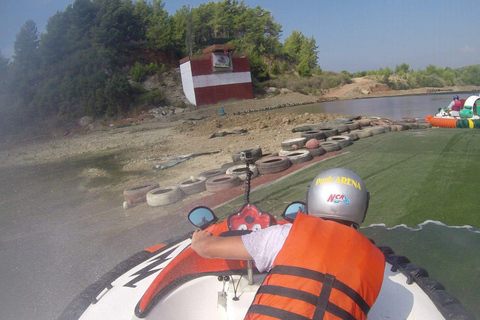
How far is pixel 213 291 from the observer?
2428mm

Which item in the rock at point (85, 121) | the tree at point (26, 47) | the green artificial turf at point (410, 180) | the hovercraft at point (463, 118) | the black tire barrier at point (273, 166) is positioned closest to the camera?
the green artificial turf at point (410, 180)

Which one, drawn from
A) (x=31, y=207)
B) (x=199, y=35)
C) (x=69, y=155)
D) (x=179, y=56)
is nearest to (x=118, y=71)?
(x=179, y=56)

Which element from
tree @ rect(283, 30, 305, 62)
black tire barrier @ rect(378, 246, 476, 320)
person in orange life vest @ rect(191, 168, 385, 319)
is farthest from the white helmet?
tree @ rect(283, 30, 305, 62)

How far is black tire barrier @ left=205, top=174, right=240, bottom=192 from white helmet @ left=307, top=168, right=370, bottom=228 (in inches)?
257

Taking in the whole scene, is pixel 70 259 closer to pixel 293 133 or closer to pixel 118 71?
pixel 293 133

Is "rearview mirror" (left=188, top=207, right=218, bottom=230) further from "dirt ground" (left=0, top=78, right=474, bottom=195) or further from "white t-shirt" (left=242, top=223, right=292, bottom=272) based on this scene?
"dirt ground" (left=0, top=78, right=474, bottom=195)

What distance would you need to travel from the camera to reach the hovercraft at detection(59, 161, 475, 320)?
209 cm

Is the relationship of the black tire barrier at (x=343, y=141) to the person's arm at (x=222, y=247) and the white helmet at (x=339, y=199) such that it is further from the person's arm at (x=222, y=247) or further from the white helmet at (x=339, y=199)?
the person's arm at (x=222, y=247)

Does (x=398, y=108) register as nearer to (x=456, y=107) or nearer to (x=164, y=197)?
(x=456, y=107)

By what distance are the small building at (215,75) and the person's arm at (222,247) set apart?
3866cm

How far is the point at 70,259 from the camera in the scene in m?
5.96

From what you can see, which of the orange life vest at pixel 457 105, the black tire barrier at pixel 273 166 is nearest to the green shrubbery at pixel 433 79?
the orange life vest at pixel 457 105

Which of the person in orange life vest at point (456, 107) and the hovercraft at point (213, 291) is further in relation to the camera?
the person in orange life vest at point (456, 107)

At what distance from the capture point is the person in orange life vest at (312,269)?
1489 millimetres
